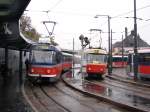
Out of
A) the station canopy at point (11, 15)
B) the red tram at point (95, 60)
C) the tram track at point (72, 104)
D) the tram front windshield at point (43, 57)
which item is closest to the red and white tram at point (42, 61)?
the tram front windshield at point (43, 57)

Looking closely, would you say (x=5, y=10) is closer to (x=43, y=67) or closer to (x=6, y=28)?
(x=6, y=28)

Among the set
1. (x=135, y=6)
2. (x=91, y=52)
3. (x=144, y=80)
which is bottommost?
(x=144, y=80)

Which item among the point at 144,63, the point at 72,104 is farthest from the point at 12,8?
the point at 144,63

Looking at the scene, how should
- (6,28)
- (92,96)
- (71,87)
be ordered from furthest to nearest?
(71,87) < (6,28) < (92,96)

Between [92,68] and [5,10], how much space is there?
19995 millimetres

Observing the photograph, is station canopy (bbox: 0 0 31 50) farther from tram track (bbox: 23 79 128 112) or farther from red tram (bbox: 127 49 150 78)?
red tram (bbox: 127 49 150 78)

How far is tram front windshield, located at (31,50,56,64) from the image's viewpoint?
30.8 m

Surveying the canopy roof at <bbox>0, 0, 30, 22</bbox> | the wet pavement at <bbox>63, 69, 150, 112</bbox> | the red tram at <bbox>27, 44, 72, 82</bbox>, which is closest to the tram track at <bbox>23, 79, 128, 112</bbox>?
the wet pavement at <bbox>63, 69, 150, 112</bbox>

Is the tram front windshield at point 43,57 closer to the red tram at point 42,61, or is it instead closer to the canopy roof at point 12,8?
the red tram at point 42,61

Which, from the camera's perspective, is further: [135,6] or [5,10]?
[135,6]

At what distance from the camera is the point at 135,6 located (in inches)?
1478

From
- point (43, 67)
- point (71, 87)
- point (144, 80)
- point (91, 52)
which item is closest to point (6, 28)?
point (43, 67)

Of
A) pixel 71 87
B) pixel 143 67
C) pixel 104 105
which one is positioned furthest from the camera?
pixel 143 67

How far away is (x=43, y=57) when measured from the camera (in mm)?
30938
